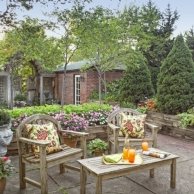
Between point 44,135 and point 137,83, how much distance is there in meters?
7.37

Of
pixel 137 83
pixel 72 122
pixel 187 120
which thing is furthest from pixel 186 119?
pixel 137 83

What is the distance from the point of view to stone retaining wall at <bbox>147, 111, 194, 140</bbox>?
7.51 m

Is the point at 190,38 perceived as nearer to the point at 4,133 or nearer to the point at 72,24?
the point at 72,24

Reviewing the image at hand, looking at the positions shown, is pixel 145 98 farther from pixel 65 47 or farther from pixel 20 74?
pixel 20 74

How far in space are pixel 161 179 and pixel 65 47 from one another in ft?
16.3

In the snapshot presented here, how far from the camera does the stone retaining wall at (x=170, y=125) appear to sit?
7.51 meters

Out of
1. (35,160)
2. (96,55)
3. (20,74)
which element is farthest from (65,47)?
(20,74)

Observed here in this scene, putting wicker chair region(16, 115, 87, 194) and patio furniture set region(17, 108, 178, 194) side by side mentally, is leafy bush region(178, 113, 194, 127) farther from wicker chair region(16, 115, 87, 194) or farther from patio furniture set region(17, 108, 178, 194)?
wicker chair region(16, 115, 87, 194)

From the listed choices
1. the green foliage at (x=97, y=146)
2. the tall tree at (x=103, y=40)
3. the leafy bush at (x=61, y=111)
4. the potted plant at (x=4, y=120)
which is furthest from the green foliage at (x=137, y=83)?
the potted plant at (x=4, y=120)

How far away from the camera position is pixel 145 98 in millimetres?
11156

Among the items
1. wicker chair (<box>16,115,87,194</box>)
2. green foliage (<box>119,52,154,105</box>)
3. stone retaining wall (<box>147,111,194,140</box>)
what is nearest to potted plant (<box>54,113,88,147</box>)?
wicker chair (<box>16,115,87,194</box>)

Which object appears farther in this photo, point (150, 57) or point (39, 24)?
point (150, 57)

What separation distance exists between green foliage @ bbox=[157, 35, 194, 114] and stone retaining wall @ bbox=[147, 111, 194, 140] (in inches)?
10.4

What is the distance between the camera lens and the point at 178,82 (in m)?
8.39
